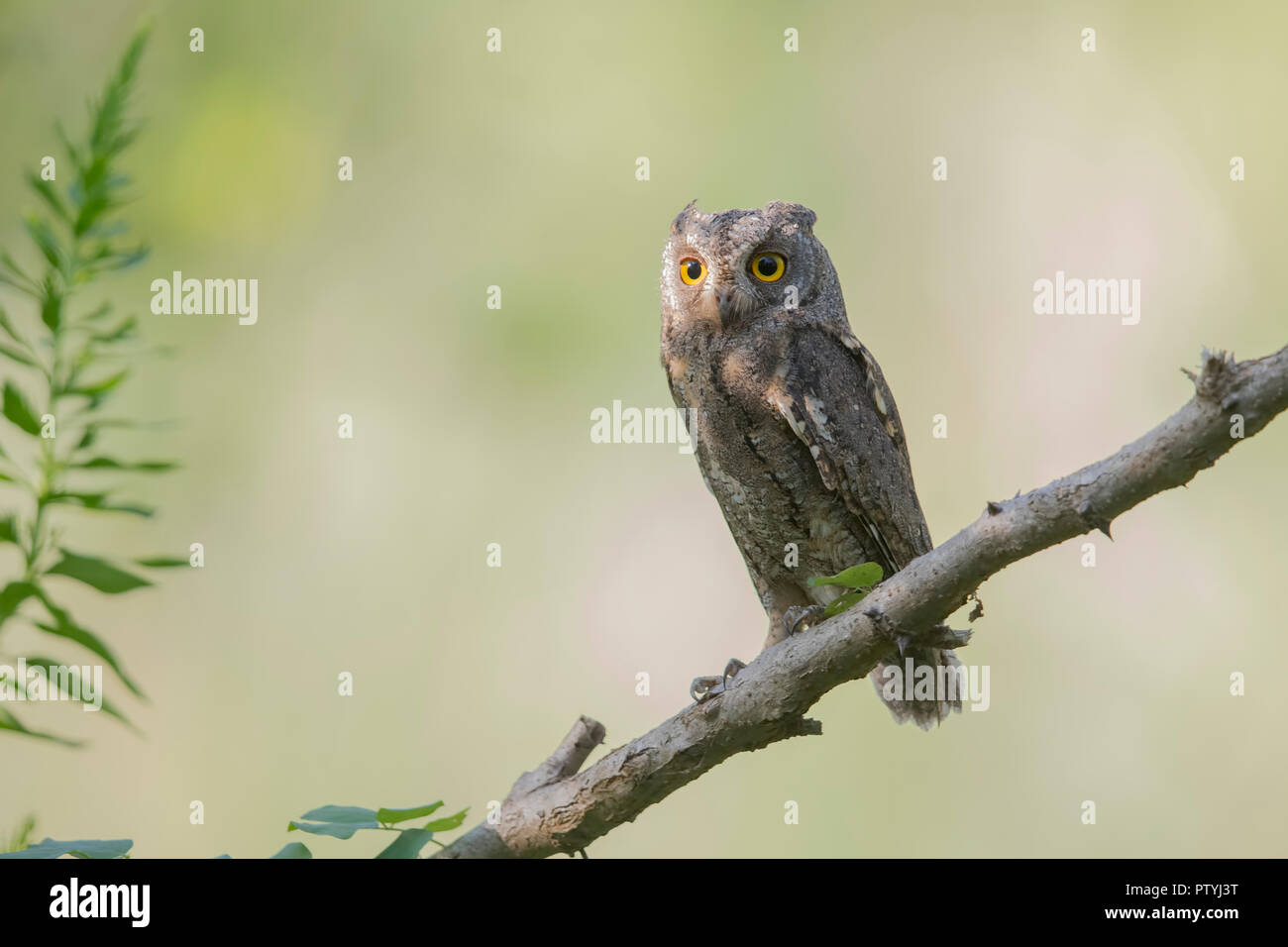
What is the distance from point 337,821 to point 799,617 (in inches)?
58.5

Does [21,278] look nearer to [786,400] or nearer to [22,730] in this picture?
[22,730]

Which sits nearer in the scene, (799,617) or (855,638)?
(855,638)

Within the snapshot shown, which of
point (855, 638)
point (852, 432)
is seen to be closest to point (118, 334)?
point (855, 638)

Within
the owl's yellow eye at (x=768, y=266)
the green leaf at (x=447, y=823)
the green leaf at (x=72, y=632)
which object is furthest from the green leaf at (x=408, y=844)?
the owl's yellow eye at (x=768, y=266)

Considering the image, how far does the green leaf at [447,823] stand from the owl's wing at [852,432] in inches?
55.9

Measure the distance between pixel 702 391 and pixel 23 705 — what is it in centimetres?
399

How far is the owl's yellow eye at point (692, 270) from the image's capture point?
8.74 feet

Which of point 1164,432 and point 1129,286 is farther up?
point 1129,286

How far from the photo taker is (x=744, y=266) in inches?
103

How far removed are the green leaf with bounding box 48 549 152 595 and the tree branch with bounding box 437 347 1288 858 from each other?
3.51 feet

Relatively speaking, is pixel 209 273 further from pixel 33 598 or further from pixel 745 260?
pixel 33 598

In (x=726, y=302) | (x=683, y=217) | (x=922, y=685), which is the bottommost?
(x=922, y=685)
